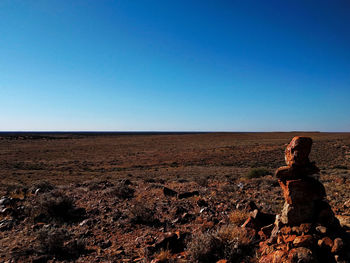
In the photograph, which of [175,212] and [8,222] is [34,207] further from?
[175,212]

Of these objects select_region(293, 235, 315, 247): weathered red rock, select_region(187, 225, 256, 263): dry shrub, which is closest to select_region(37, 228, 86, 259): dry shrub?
select_region(187, 225, 256, 263): dry shrub

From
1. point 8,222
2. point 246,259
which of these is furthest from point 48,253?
point 246,259

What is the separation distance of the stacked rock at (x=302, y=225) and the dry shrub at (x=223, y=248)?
31 centimetres

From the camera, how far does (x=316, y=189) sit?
458 centimetres

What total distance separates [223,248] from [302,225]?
173cm

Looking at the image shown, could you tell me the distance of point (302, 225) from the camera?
4.31 m

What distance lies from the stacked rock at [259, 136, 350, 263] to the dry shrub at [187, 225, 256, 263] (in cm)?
31

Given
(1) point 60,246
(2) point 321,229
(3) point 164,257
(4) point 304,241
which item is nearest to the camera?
(4) point 304,241

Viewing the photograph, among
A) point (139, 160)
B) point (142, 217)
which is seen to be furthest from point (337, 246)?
point (139, 160)

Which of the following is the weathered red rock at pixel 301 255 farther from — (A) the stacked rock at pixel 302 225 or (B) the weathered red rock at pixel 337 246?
(B) the weathered red rock at pixel 337 246

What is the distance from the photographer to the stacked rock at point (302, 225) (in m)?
3.69

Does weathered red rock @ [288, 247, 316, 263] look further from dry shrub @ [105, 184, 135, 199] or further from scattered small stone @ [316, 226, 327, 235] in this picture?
dry shrub @ [105, 184, 135, 199]

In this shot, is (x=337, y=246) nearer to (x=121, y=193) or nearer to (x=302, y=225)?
(x=302, y=225)

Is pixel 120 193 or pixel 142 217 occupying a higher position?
pixel 142 217
